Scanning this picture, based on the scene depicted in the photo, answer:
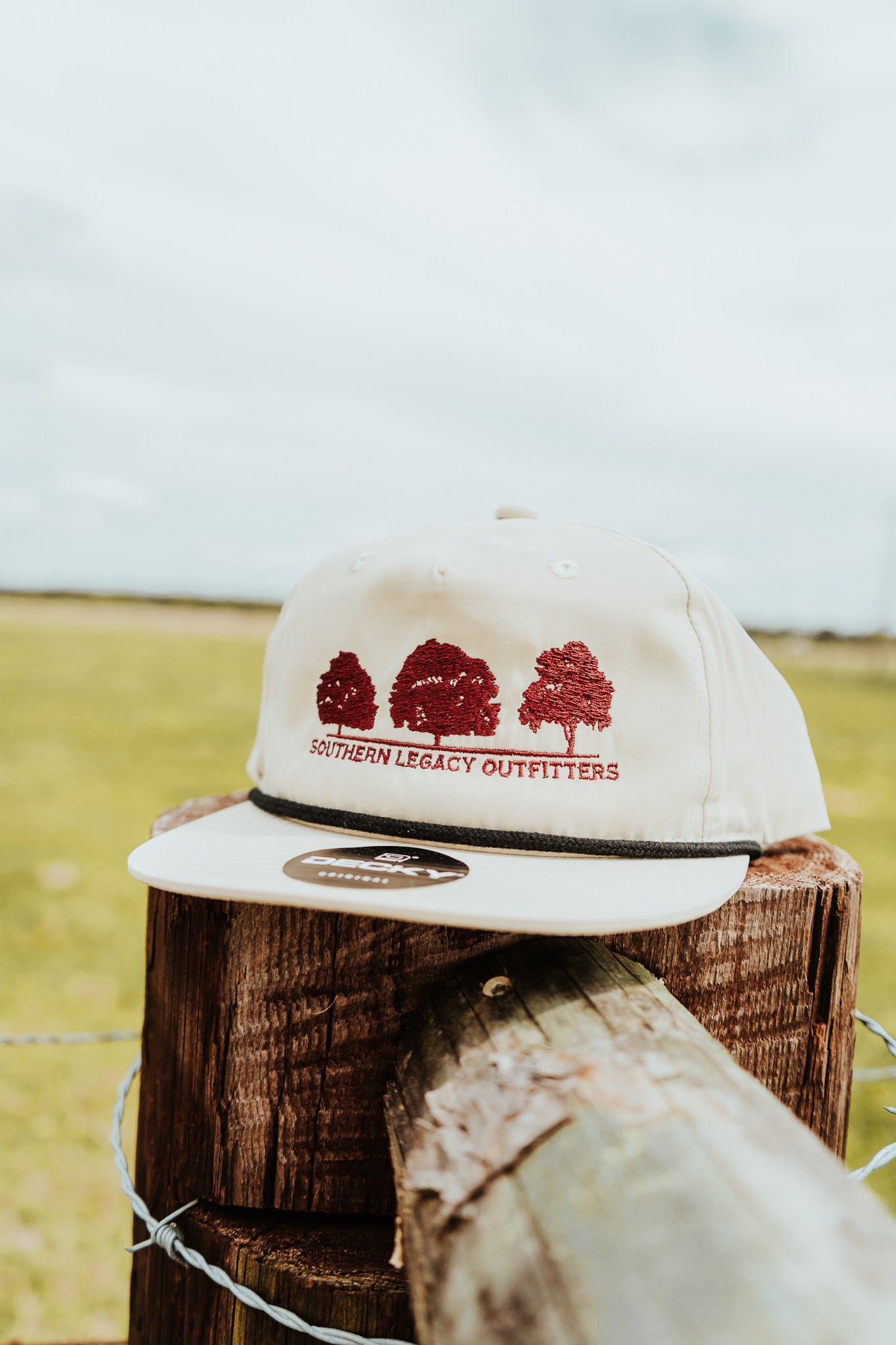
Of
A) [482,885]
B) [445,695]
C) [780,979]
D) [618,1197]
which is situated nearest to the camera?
[618,1197]

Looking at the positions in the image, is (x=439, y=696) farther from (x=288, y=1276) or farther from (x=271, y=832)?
(x=288, y=1276)

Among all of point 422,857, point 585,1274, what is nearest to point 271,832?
point 422,857

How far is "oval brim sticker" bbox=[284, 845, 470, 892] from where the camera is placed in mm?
990

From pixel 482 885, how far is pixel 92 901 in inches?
181

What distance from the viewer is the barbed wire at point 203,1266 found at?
99 centimetres

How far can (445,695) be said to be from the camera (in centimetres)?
126

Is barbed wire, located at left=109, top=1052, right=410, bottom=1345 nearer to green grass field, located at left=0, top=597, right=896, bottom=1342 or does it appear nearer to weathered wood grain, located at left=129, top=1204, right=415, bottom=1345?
weathered wood grain, located at left=129, top=1204, right=415, bottom=1345

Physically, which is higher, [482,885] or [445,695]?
[445,695]

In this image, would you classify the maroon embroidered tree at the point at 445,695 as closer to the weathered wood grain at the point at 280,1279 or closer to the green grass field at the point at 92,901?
the weathered wood grain at the point at 280,1279

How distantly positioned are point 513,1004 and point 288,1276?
44 centimetres

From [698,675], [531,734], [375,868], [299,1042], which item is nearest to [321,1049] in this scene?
[299,1042]

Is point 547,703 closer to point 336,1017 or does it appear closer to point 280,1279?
point 336,1017

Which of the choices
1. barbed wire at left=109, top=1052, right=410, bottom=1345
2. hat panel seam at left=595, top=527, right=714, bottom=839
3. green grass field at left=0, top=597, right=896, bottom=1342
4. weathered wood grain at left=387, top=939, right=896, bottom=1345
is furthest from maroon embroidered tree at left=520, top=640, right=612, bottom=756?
green grass field at left=0, top=597, right=896, bottom=1342

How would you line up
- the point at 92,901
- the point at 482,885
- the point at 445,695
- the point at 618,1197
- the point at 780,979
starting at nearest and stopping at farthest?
→ the point at 618,1197, the point at 482,885, the point at 780,979, the point at 445,695, the point at 92,901
